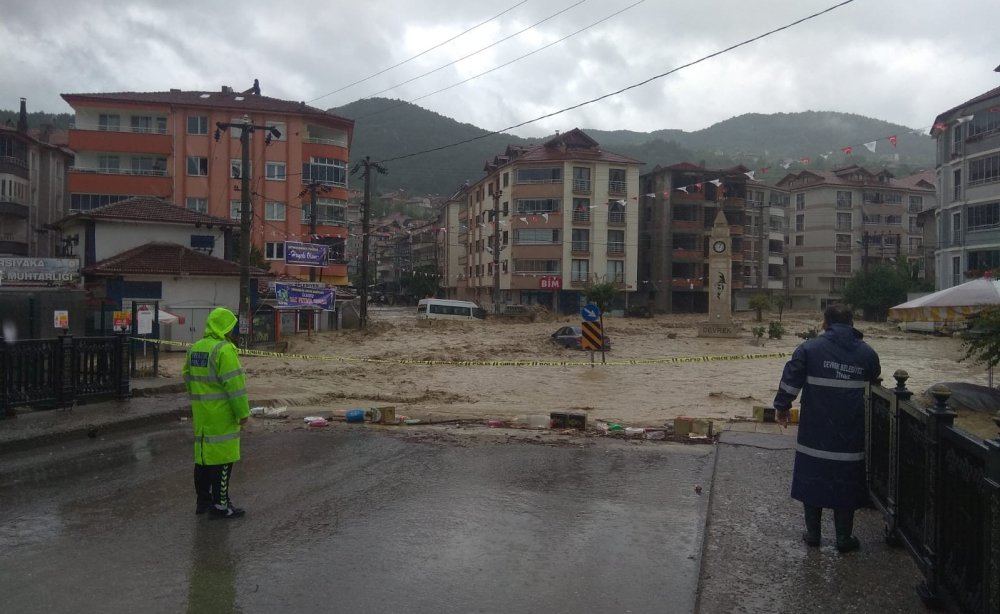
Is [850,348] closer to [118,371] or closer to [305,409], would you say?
Answer: [305,409]

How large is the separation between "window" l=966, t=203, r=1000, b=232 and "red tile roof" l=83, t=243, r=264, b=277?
3970cm

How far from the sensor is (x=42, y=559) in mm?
5105

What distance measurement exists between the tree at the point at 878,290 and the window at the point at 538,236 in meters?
24.6

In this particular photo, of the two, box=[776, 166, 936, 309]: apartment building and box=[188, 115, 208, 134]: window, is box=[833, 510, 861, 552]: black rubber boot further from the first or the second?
box=[776, 166, 936, 309]: apartment building

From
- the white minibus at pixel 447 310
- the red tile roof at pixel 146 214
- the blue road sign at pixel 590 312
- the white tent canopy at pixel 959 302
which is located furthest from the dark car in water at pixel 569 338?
the white minibus at pixel 447 310

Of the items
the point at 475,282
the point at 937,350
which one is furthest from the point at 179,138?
the point at 937,350

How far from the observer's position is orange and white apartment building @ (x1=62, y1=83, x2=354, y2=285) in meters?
48.5

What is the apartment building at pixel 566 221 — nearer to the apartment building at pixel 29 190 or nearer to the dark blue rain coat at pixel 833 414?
the apartment building at pixel 29 190

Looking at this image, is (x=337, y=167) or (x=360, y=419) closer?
(x=360, y=419)

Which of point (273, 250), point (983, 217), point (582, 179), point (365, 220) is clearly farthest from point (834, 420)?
point (582, 179)

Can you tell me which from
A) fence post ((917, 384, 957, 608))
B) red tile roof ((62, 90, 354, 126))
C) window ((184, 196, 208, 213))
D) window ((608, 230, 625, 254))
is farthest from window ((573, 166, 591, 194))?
fence post ((917, 384, 957, 608))

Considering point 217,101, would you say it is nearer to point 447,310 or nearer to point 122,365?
point 447,310

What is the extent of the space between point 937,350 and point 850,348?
3667 centimetres

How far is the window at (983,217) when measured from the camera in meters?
42.3
